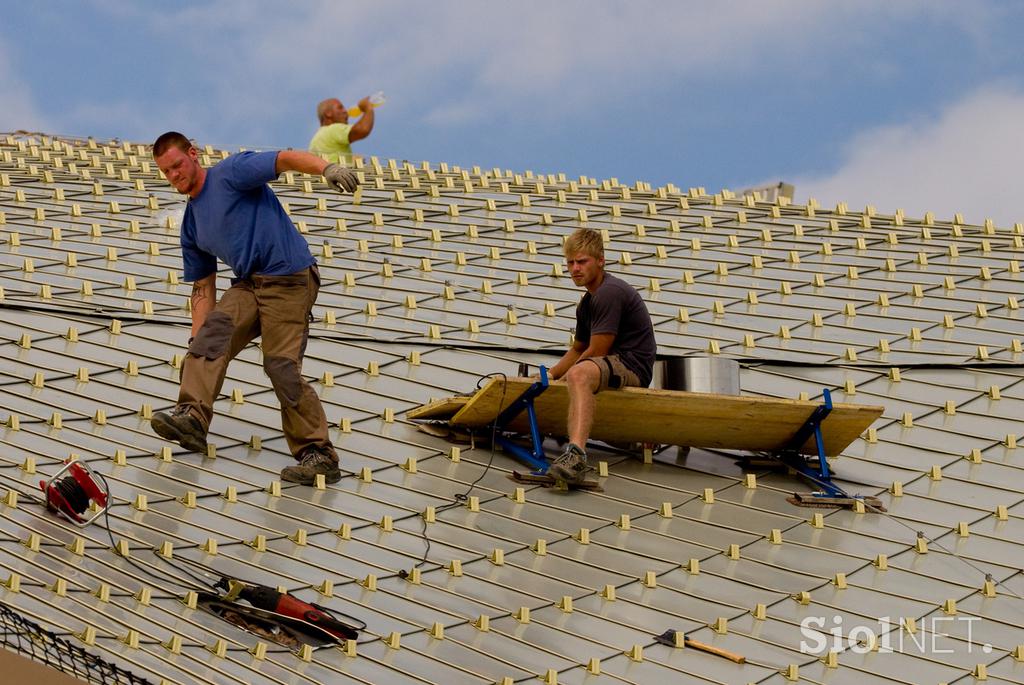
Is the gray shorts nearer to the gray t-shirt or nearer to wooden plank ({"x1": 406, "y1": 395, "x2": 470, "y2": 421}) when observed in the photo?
the gray t-shirt

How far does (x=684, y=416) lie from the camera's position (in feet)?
33.2

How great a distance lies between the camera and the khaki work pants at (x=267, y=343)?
9.57 m

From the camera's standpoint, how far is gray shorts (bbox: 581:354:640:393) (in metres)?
9.80

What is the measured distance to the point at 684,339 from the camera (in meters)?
12.8

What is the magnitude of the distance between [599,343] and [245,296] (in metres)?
2.07

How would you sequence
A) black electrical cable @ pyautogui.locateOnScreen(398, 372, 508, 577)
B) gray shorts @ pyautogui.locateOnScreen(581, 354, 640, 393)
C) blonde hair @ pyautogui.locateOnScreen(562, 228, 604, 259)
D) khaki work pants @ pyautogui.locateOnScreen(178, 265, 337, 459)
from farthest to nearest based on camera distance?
blonde hair @ pyautogui.locateOnScreen(562, 228, 604, 259) < gray shorts @ pyautogui.locateOnScreen(581, 354, 640, 393) < khaki work pants @ pyautogui.locateOnScreen(178, 265, 337, 459) < black electrical cable @ pyautogui.locateOnScreen(398, 372, 508, 577)

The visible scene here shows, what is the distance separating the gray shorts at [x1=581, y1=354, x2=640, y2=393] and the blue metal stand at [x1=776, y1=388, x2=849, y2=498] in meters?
1.14

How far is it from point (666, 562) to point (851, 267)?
6.30 metres

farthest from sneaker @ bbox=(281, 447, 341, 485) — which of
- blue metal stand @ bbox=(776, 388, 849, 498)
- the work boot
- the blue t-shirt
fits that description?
blue metal stand @ bbox=(776, 388, 849, 498)

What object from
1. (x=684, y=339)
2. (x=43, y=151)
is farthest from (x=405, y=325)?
(x=43, y=151)

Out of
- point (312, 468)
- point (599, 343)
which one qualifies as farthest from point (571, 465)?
point (312, 468)

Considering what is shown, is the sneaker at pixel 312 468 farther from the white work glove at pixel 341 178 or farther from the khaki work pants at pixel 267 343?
the white work glove at pixel 341 178

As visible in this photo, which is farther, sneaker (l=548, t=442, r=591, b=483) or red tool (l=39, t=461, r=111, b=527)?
sneaker (l=548, t=442, r=591, b=483)

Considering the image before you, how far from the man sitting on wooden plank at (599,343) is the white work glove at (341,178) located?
176 centimetres
